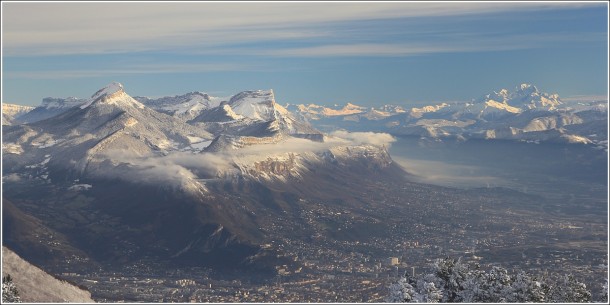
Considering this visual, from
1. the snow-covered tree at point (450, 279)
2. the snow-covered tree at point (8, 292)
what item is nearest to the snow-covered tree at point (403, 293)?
the snow-covered tree at point (450, 279)

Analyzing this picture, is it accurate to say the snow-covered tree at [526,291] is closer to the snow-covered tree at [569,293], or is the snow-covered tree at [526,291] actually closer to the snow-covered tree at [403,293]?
the snow-covered tree at [569,293]

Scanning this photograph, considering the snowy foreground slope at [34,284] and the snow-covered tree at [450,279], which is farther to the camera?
the snowy foreground slope at [34,284]

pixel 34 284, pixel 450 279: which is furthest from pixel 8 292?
pixel 450 279

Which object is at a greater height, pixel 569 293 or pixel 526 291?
pixel 526 291

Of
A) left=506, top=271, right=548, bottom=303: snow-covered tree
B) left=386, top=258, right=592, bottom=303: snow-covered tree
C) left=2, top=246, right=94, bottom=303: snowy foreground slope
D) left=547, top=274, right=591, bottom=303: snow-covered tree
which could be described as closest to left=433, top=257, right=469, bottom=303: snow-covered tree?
left=386, top=258, right=592, bottom=303: snow-covered tree

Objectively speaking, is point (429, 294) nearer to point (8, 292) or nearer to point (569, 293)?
point (569, 293)

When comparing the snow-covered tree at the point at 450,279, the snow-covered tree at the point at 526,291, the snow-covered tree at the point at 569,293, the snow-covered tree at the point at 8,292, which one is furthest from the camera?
the snow-covered tree at the point at 450,279

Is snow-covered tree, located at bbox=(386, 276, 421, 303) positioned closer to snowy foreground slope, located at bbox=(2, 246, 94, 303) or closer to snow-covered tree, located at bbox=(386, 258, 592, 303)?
snow-covered tree, located at bbox=(386, 258, 592, 303)
